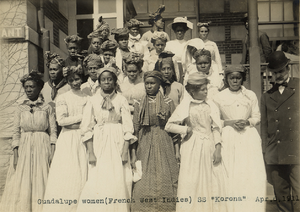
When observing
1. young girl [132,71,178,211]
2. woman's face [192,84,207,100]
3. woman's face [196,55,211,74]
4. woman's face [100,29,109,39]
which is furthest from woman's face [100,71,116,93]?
woman's face [100,29,109,39]

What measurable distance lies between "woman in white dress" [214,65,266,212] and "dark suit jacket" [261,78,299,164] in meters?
0.40

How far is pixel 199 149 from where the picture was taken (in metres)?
4.67

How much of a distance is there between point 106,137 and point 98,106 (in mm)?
428

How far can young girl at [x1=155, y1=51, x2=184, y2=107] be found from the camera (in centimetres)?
541

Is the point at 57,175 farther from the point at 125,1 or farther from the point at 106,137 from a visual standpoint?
the point at 125,1

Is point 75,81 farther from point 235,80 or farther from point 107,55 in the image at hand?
point 235,80

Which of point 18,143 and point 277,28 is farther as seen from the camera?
point 277,28

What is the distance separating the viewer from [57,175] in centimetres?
482

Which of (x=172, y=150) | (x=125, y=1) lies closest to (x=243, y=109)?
(x=172, y=150)

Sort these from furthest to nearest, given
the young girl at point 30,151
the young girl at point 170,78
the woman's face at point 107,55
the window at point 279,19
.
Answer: the window at point 279,19
the woman's face at point 107,55
the young girl at point 170,78
the young girl at point 30,151

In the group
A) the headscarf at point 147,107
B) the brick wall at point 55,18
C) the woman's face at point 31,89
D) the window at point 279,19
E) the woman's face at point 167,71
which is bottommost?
the headscarf at point 147,107

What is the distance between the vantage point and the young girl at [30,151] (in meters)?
4.85

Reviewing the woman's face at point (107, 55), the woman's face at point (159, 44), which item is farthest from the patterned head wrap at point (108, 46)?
the woman's face at point (159, 44)

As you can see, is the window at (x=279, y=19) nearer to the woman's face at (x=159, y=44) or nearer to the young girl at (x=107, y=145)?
the woman's face at (x=159, y=44)
